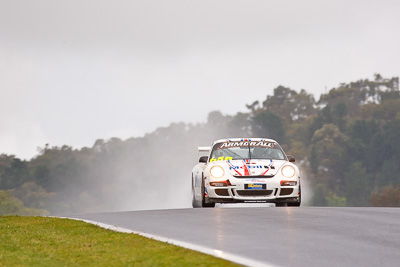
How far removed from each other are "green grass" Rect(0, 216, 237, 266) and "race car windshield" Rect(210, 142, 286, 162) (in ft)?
19.0

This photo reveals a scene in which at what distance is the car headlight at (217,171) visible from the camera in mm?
19719

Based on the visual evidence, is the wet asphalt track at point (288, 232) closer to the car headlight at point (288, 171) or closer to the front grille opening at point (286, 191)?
the front grille opening at point (286, 191)

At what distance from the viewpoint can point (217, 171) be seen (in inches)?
779

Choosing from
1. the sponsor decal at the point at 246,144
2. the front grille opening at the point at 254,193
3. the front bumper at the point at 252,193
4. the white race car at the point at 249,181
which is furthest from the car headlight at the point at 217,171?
the sponsor decal at the point at 246,144

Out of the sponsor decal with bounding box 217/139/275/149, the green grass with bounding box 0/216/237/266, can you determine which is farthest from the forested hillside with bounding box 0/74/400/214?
the green grass with bounding box 0/216/237/266

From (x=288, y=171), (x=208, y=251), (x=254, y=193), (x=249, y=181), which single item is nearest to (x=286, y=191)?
(x=288, y=171)

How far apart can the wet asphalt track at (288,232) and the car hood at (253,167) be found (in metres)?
1.17

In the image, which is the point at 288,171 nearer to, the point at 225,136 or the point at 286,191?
the point at 286,191

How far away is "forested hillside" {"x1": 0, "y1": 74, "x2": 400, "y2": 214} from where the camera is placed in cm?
15412

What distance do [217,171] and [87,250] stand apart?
321 inches

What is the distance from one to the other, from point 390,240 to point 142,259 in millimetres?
3510

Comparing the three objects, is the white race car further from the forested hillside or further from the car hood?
the forested hillside

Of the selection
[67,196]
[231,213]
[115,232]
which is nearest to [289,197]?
[231,213]

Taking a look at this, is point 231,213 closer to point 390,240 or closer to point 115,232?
point 115,232
